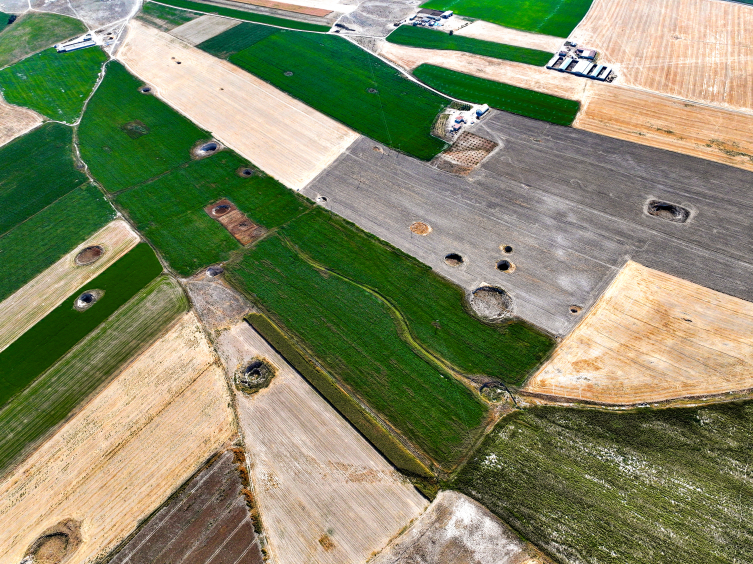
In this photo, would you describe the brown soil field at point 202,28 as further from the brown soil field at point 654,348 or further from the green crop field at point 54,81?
the brown soil field at point 654,348

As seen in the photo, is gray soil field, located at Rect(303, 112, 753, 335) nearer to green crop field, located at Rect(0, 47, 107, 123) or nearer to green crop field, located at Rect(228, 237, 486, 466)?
green crop field, located at Rect(228, 237, 486, 466)

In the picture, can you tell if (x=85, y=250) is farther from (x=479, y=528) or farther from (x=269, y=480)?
(x=479, y=528)

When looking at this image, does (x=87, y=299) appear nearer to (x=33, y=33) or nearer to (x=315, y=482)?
(x=315, y=482)

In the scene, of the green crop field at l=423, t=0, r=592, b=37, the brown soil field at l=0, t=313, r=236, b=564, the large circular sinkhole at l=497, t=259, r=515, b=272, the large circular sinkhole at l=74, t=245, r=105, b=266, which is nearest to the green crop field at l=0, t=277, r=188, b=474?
the brown soil field at l=0, t=313, r=236, b=564

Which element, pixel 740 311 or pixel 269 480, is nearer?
pixel 269 480

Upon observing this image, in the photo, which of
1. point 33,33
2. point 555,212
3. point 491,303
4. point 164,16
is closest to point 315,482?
point 491,303

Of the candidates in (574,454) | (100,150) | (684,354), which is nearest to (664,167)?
(684,354)
